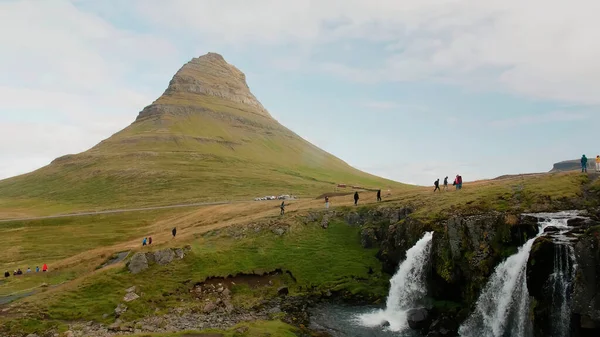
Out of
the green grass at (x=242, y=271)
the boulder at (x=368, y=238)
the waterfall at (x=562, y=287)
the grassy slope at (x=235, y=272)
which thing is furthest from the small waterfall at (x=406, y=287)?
the waterfall at (x=562, y=287)

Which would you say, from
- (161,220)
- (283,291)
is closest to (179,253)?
(283,291)

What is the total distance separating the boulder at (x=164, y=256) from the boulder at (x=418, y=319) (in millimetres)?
40020

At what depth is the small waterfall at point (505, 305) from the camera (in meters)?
41.2

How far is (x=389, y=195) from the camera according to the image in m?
93.1

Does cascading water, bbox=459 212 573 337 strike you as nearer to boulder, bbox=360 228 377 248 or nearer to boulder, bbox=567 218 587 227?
boulder, bbox=567 218 587 227

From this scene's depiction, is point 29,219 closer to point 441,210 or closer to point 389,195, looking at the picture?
point 389,195

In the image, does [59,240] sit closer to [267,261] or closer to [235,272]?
[235,272]

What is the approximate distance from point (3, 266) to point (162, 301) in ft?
186

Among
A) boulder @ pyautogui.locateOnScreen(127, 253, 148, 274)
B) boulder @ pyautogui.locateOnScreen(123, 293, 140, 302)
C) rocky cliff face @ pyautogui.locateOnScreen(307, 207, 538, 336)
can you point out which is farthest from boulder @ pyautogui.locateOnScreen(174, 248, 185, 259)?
rocky cliff face @ pyautogui.locateOnScreen(307, 207, 538, 336)

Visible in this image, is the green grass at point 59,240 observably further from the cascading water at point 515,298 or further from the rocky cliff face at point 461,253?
the cascading water at point 515,298

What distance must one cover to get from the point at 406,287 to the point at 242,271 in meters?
27.0

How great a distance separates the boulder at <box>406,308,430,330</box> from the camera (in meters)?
49.0

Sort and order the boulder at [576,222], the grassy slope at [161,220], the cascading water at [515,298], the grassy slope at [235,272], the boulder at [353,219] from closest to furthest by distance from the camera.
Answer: the cascading water at [515,298] < the boulder at [576,222] < the grassy slope at [235,272] < the grassy slope at [161,220] < the boulder at [353,219]

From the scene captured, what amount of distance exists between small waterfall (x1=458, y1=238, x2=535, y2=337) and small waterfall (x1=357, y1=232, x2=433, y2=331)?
978 centimetres
